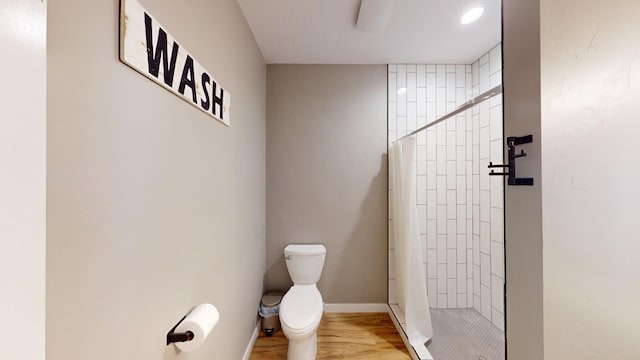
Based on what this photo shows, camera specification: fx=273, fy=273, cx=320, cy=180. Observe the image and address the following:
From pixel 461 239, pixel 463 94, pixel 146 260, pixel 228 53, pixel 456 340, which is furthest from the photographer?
pixel 463 94

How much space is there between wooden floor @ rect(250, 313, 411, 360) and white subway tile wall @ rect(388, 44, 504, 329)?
372mm

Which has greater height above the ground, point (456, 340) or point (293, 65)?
point (293, 65)

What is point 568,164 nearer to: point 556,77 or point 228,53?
point 556,77

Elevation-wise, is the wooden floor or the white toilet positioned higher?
the white toilet

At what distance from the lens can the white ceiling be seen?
1.84 metres

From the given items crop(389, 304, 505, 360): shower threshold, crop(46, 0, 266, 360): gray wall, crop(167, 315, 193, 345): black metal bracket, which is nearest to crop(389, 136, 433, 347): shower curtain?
crop(389, 304, 505, 360): shower threshold

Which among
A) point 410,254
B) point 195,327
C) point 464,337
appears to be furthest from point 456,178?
point 195,327

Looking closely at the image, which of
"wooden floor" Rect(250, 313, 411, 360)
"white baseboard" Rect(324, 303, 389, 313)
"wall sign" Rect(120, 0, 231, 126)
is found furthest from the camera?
"white baseboard" Rect(324, 303, 389, 313)

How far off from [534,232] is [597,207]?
8.4 inches

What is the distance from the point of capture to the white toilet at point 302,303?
1719 millimetres

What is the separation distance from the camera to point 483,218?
227 cm

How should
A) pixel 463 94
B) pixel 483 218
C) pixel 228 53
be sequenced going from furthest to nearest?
pixel 463 94
pixel 483 218
pixel 228 53

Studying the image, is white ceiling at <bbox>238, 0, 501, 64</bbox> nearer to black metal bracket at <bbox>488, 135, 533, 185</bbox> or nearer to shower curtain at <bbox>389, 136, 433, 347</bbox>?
shower curtain at <bbox>389, 136, 433, 347</bbox>
